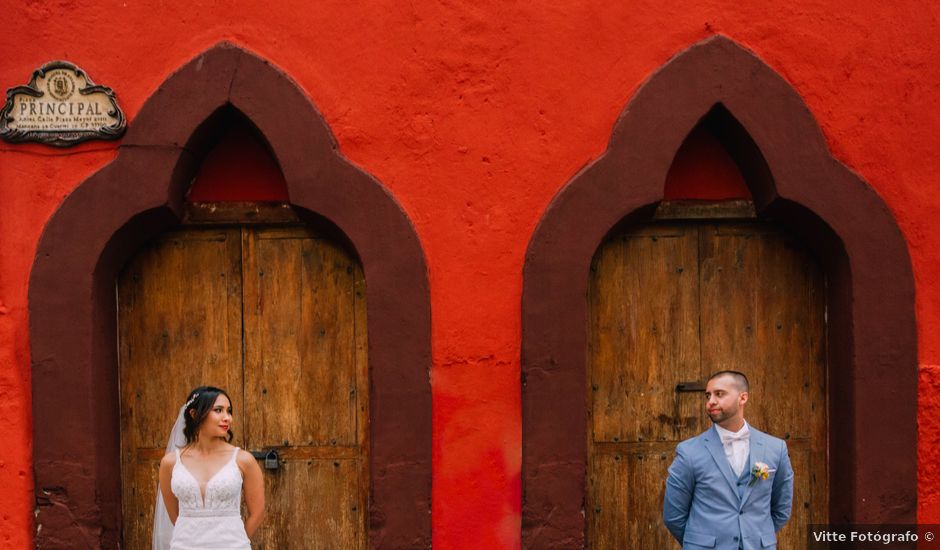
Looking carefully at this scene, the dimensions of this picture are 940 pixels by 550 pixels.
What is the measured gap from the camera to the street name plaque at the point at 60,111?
13.7 feet

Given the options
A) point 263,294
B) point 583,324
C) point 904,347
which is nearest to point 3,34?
point 263,294

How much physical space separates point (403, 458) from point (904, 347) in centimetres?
245

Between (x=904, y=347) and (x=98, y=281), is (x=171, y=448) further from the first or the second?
(x=904, y=347)

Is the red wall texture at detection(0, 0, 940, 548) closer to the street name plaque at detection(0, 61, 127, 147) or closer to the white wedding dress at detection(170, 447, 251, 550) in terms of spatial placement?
the street name plaque at detection(0, 61, 127, 147)

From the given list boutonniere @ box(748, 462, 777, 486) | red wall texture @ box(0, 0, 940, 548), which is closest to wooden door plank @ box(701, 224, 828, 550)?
red wall texture @ box(0, 0, 940, 548)

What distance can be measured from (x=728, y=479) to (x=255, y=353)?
236 cm

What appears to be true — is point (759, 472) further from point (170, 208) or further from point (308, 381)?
point (170, 208)

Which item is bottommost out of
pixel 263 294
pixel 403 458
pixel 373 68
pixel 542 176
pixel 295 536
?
pixel 295 536

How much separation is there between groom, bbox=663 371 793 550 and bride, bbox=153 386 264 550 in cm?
180

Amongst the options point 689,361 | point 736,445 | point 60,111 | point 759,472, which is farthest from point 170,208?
point 759,472

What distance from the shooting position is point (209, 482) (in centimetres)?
362

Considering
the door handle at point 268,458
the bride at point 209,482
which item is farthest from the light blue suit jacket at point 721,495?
the door handle at point 268,458

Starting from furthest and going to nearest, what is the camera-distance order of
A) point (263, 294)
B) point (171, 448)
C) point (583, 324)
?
point (263, 294) < point (583, 324) < point (171, 448)

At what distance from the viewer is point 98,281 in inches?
166
